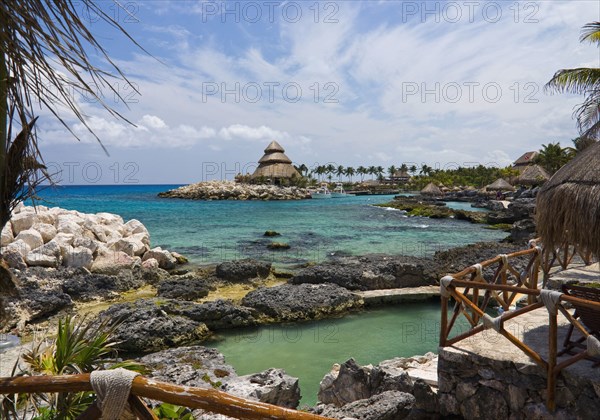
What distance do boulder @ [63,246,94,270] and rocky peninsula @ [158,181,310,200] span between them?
5456 centimetres

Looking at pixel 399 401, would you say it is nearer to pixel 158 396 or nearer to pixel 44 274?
pixel 158 396

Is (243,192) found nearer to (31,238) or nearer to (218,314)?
(31,238)

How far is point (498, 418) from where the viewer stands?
14.3ft

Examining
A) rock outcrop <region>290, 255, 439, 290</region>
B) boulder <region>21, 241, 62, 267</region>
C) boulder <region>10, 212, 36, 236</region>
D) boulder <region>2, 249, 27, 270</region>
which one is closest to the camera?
boulder <region>2, 249, 27, 270</region>

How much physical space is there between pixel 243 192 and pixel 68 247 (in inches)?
2212

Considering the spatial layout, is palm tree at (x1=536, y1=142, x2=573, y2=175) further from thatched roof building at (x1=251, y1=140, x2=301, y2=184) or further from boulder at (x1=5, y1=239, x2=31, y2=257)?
boulder at (x1=5, y1=239, x2=31, y2=257)

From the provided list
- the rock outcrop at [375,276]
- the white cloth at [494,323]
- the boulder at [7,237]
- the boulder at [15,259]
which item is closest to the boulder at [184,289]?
the rock outcrop at [375,276]

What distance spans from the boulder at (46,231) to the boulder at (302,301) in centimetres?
884

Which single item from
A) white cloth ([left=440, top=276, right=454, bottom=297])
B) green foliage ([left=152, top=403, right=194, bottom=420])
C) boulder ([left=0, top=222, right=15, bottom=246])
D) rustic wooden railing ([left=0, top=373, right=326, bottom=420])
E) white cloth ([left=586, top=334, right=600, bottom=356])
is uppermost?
rustic wooden railing ([left=0, top=373, right=326, bottom=420])

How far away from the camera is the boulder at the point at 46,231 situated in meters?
14.6

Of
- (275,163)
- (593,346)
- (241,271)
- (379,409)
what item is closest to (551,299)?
(593,346)

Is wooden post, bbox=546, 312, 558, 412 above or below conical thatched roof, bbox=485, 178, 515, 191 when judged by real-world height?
below

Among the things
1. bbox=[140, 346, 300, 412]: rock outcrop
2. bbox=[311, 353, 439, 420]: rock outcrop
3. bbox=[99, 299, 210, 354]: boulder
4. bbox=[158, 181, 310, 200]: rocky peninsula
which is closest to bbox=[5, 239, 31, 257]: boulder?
bbox=[99, 299, 210, 354]: boulder

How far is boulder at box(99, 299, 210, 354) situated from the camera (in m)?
7.79
